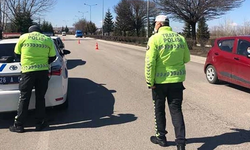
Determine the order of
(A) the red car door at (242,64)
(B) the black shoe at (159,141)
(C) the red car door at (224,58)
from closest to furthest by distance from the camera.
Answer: (B) the black shoe at (159,141) < (A) the red car door at (242,64) < (C) the red car door at (224,58)

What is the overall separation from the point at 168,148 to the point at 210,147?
61cm

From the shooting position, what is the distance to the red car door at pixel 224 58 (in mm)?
7961

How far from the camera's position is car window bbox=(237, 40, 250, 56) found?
748 cm

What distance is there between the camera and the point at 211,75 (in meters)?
8.98

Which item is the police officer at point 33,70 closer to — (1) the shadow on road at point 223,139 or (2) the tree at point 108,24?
(1) the shadow on road at point 223,139

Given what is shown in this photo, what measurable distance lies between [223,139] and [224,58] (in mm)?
4263

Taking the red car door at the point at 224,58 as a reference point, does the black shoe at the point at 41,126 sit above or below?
below

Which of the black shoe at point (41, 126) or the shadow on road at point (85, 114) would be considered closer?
the black shoe at point (41, 126)

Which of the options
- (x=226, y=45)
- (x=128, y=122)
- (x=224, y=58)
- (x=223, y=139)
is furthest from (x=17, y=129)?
(x=226, y=45)

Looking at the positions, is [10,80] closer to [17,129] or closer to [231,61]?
[17,129]

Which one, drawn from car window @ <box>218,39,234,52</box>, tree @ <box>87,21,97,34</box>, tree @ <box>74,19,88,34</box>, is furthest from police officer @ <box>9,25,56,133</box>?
tree @ <box>74,19,88,34</box>

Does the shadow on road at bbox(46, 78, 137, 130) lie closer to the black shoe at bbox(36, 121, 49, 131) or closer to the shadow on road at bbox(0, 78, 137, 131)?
the shadow on road at bbox(0, 78, 137, 131)

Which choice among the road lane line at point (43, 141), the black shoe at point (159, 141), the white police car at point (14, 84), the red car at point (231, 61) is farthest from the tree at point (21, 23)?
the black shoe at point (159, 141)

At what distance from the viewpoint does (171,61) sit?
3.82 metres
